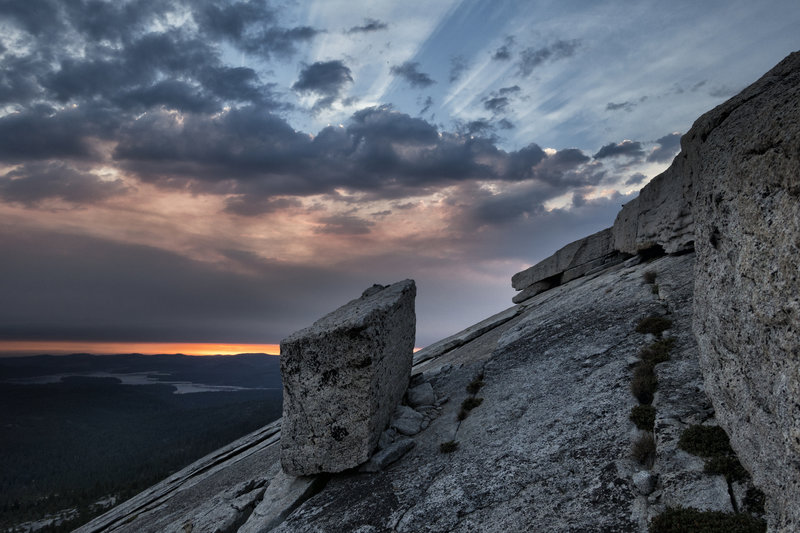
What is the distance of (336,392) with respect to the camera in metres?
13.8

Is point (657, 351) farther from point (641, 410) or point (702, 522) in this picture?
point (702, 522)

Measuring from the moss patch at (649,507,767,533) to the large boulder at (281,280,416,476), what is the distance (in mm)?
8236

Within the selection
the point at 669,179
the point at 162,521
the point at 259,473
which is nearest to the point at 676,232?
the point at 669,179

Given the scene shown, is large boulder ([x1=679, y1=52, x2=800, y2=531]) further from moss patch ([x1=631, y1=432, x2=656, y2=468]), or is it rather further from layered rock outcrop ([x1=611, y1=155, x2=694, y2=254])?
layered rock outcrop ([x1=611, y1=155, x2=694, y2=254])

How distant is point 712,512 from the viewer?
23.8 ft

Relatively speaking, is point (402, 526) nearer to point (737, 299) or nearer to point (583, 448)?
point (583, 448)

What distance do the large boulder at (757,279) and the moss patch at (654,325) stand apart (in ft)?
11.9

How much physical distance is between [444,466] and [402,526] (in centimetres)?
225

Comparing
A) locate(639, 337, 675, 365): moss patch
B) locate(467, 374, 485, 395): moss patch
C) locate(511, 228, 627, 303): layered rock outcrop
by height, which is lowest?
locate(467, 374, 485, 395): moss patch

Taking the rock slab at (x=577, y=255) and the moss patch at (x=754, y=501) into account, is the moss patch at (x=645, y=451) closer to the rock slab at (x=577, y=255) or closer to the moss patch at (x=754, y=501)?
the moss patch at (x=754, y=501)

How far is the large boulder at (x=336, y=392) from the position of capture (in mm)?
13547

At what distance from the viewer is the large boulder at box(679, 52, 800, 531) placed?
6289 millimetres

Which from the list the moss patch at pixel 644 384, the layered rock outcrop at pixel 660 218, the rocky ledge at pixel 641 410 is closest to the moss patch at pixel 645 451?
the rocky ledge at pixel 641 410

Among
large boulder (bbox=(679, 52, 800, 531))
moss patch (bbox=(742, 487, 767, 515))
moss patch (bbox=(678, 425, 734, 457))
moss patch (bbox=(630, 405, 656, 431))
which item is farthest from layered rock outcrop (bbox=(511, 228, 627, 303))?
moss patch (bbox=(742, 487, 767, 515))
